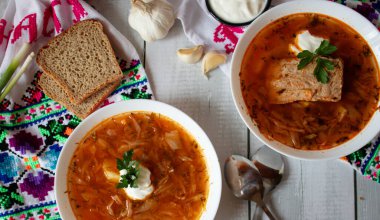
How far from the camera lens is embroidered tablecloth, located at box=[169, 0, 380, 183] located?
280 cm

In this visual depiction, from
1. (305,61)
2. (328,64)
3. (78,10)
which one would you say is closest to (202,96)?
(305,61)

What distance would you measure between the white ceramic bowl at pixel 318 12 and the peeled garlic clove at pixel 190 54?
262mm

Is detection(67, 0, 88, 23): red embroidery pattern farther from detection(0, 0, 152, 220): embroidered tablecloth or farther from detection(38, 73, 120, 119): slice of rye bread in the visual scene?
detection(38, 73, 120, 119): slice of rye bread

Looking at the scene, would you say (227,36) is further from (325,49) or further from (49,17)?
(49,17)

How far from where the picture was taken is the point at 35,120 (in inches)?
115

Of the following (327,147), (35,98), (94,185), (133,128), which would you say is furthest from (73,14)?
(327,147)

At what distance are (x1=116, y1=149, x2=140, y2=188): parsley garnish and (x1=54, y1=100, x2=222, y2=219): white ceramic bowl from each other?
0.89ft

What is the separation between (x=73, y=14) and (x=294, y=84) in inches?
53.4

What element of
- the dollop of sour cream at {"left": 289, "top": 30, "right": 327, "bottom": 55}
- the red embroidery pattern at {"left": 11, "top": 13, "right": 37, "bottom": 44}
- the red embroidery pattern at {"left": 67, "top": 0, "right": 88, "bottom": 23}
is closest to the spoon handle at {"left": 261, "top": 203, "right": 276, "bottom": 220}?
the dollop of sour cream at {"left": 289, "top": 30, "right": 327, "bottom": 55}

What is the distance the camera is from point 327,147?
2.65 metres

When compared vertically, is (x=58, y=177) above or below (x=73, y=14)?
below

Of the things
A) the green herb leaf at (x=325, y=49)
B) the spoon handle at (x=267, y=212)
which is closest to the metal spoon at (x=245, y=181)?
the spoon handle at (x=267, y=212)

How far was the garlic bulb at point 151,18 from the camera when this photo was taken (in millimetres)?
2715

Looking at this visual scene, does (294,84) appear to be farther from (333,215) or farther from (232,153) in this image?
(333,215)
